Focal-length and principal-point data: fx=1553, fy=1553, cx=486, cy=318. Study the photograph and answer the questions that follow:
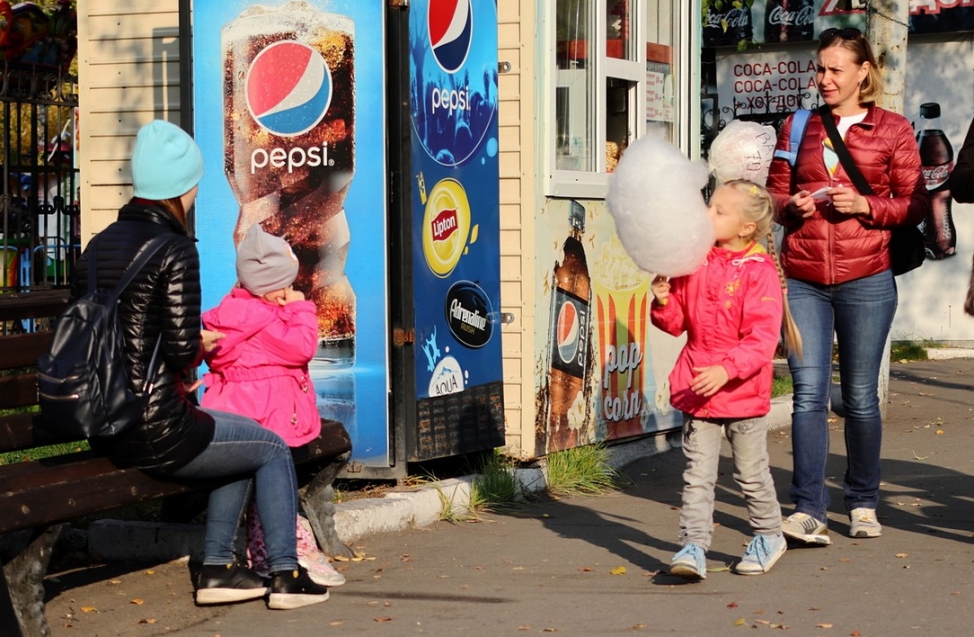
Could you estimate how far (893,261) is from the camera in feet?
21.3

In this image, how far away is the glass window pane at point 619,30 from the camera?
28.9 feet

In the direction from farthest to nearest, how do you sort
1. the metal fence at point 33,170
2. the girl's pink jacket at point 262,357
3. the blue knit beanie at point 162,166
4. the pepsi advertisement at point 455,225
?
1. the metal fence at point 33,170
2. the pepsi advertisement at point 455,225
3. the girl's pink jacket at point 262,357
4. the blue knit beanie at point 162,166

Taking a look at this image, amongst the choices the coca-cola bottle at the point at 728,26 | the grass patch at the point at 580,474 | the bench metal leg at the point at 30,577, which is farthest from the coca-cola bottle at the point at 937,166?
the bench metal leg at the point at 30,577

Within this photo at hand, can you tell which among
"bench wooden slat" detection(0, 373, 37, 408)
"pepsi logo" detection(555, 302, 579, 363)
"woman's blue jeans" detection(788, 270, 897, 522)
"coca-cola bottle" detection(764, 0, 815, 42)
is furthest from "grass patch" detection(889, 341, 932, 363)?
"bench wooden slat" detection(0, 373, 37, 408)

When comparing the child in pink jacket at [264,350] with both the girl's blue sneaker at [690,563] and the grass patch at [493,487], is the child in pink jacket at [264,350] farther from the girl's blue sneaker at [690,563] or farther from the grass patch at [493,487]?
the grass patch at [493,487]

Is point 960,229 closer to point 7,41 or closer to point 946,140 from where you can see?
point 946,140

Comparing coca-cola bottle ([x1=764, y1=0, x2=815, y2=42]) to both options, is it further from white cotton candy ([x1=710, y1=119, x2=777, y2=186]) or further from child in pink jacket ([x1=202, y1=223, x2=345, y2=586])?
child in pink jacket ([x1=202, y1=223, x2=345, y2=586])

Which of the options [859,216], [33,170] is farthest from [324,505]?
[33,170]

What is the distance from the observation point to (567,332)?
8.33 meters

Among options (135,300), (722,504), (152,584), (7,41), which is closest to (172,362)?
(135,300)

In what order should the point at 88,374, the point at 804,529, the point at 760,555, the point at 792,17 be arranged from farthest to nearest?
the point at 792,17 → the point at 804,529 → the point at 760,555 → the point at 88,374

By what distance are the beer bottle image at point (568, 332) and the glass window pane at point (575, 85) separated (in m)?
0.34

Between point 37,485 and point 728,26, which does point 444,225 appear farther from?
point 728,26

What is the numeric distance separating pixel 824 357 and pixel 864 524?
73 cm
